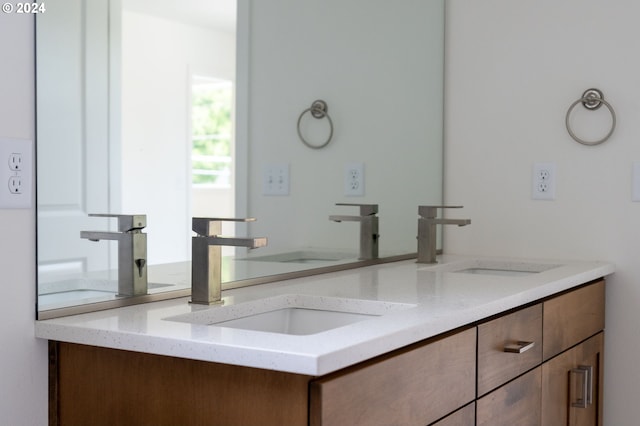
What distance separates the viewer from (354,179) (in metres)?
2.27

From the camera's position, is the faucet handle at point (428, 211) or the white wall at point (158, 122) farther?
the faucet handle at point (428, 211)

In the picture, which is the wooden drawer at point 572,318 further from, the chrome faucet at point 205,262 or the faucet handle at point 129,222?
the faucet handle at point 129,222

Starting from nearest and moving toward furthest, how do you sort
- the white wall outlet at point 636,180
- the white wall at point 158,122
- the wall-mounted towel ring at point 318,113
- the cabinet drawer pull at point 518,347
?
the white wall at point 158,122, the cabinet drawer pull at point 518,347, the wall-mounted towel ring at point 318,113, the white wall outlet at point 636,180

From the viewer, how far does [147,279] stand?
5.03 ft

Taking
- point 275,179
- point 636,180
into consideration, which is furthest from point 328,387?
point 636,180

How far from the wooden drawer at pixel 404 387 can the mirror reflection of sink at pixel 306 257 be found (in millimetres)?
550

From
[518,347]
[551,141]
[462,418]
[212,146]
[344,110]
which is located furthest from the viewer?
[551,141]

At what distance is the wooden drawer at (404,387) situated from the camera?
3.74ft

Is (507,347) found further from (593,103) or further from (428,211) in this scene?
(593,103)

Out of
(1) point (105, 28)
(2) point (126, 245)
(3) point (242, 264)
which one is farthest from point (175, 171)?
(3) point (242, 264)

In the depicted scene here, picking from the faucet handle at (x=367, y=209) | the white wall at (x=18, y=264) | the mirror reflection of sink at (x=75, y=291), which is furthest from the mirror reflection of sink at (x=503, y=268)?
the white wall at (x=18, y=264)

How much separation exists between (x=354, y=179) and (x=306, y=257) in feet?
1.03

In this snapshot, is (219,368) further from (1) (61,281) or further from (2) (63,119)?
(2) (63,119)

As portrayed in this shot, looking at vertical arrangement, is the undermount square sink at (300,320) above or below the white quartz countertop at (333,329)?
below
